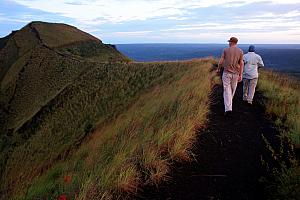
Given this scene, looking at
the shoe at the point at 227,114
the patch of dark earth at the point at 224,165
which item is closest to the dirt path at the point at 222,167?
the patch of dark earth at the point at 224,165

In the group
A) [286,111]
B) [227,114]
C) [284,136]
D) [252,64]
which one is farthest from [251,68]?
[284,136]

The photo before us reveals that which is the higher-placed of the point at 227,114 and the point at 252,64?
the point at 252,64

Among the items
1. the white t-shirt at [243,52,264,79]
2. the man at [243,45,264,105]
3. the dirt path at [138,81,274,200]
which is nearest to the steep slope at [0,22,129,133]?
the man at [243,45,264,105]

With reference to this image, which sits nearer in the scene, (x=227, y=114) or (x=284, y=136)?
(x=284, y=136)

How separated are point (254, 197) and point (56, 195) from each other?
2801 millimetres

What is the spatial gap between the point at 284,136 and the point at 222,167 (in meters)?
2.60

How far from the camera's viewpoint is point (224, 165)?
6602 mm

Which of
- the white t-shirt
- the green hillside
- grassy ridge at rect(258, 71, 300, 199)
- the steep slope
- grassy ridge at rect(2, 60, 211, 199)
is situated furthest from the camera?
the steep slope

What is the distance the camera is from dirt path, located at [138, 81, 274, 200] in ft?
18.0

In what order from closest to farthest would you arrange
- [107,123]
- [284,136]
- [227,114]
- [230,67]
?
[284,136] → [227,114] → [230,67] → [107,123]

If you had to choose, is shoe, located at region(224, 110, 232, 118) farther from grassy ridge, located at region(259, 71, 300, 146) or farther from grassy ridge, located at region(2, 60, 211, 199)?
grassy ridge, located at region(259, 71, 300, 146)

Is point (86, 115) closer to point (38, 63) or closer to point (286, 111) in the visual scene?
point (286, 111)

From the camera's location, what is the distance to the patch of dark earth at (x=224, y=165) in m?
5.48

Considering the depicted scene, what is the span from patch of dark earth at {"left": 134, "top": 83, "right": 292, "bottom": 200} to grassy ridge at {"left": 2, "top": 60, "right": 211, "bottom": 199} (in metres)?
0.33
